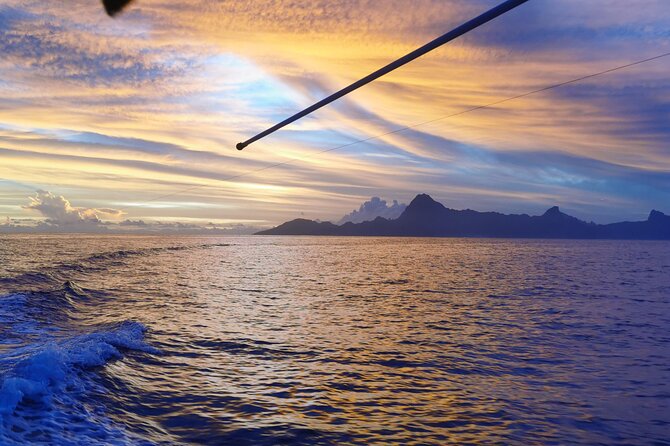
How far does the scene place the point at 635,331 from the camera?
1003 inches

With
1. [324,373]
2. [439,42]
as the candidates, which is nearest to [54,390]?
[324,373]

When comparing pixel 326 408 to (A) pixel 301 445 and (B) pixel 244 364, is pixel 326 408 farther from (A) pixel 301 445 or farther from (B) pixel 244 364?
(B) pixel 244 364

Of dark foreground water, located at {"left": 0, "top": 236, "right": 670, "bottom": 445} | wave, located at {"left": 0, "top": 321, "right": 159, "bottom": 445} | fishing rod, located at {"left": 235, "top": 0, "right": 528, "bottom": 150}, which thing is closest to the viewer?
fishing rod, located at {"left": 235, "top": 0, "right": 528, "bottom": 150}

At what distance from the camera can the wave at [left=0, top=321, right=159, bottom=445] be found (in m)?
10.1

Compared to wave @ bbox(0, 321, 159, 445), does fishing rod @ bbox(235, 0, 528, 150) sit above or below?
above

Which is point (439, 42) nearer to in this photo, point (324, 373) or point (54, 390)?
point (324, 373)

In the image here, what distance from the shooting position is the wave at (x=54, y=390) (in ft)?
33.2

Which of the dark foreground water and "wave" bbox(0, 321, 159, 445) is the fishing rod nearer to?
the dark foreground water

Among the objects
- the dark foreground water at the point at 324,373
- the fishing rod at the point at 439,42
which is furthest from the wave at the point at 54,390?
the fishing rod at the point at 439,42

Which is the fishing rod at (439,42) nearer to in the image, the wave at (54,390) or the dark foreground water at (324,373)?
the dark foreground water at (324,373)

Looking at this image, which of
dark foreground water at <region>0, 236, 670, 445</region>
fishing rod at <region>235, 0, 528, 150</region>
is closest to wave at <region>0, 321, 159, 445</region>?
dark foreground water at <region>0, 236, 670, 445</region>

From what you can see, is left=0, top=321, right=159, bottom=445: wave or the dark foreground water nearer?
left=0, top=321, right=159, bottom=445: wave

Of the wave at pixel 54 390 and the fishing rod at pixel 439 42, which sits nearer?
the fishing rod at pixel 439 42

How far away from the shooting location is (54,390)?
42.0ft
